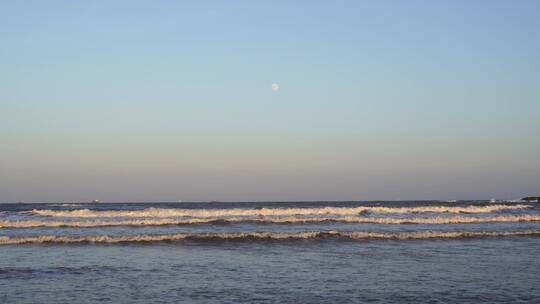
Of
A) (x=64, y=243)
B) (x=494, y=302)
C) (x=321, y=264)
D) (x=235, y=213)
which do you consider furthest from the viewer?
(x=235, y=213)

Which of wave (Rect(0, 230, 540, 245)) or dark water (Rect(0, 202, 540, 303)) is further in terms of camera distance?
wave (Rect(0, 230, 540, 245))

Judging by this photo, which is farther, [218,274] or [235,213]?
[235,213]

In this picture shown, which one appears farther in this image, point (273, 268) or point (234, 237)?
point (234, 237)

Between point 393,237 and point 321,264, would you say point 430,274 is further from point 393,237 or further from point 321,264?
point 393,237

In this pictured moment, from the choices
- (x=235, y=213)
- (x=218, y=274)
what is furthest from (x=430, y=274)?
(x=235, y=213)

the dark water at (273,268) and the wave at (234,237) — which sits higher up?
the wave at (234,237)

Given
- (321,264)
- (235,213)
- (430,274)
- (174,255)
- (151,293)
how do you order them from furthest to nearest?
(235,213) < (174,255) < (321,264) < (430,274) < (151,293)

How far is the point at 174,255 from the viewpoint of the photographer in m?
19.1

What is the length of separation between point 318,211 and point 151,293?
3845 cm

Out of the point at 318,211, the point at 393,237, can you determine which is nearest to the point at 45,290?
the point at 393,237

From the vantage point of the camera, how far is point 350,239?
25.0 meters

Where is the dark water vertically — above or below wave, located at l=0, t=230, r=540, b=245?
below

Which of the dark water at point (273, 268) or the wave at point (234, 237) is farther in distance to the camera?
the wave at point (234, 237)

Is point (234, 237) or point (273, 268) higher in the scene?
point (234, 237)
